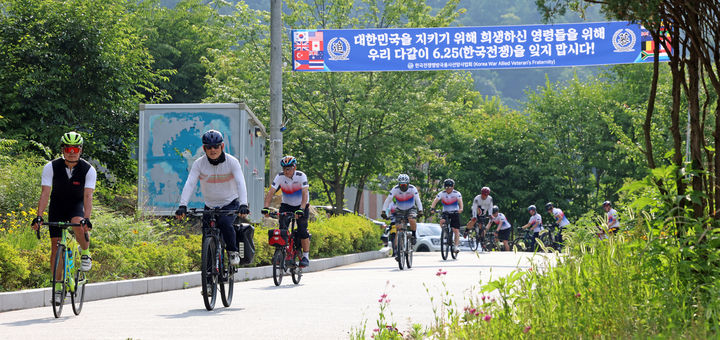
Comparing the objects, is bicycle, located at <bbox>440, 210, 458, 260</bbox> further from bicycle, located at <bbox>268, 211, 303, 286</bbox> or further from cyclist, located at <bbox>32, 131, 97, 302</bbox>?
cyclist, located at <bbox>32, 131, 97, 302</bbox>

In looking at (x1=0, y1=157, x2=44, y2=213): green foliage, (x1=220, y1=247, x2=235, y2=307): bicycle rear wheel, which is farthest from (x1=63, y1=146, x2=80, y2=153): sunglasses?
(x1=0, y1=157, x2=44, y2=213): green foliage

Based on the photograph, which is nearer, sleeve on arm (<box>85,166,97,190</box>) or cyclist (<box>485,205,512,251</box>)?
sleeve on arm (<box>85,166,97,190</box>)

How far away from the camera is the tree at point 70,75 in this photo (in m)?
23.4

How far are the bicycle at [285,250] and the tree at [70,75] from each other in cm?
1119

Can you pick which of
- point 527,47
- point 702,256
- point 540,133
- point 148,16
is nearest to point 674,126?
point 702,256

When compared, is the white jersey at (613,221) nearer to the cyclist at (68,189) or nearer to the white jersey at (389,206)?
the white jersey at (389,206)

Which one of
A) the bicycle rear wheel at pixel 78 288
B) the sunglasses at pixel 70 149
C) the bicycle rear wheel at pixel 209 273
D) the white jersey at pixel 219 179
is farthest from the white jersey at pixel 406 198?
the sunglasses at pixel 70 149

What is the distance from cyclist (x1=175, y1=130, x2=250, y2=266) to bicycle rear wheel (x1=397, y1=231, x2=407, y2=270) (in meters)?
7.45

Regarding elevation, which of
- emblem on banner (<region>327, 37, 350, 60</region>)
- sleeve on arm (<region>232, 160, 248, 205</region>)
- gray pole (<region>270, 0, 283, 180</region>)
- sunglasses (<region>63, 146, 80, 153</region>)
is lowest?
sleeve on arm (<region>232, 160, 248, 205</region>)

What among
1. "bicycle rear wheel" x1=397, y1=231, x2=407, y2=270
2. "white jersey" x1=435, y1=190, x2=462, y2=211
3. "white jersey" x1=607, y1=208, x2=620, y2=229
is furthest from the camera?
"white jersey" x1=435, y1=190, x2=462, y2=211

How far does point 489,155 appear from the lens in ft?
163

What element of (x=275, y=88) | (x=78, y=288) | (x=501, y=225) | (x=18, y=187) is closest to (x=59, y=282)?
(x=78, y=288)

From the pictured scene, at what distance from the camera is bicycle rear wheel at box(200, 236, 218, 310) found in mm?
9438

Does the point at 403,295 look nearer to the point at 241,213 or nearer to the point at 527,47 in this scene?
the point at 241,213
